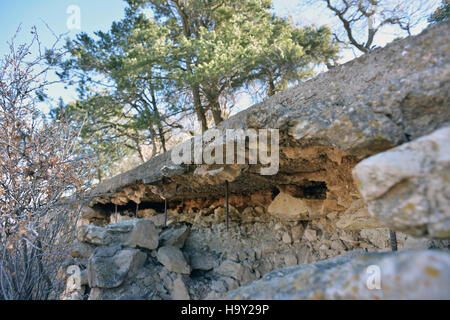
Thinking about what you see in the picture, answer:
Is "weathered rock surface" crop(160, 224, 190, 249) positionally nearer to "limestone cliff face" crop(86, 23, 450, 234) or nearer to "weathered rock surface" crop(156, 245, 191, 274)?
"weathered rock surface" crop(156, 245, 191, 274)

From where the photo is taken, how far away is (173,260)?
3.88 metres

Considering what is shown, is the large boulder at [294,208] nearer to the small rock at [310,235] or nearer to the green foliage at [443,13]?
the small rock at [310,235]

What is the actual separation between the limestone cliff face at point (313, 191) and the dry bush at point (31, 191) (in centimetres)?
118

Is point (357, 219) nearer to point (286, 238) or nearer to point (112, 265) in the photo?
point (286, 238)

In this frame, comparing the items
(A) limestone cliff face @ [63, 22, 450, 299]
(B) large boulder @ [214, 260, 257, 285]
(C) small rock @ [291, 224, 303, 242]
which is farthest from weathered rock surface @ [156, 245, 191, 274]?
(C) small rock @ [291, 224, 303, 242]

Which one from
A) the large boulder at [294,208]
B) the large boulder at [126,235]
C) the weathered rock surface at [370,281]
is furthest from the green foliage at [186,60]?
the weathered rock surface at [370,281]

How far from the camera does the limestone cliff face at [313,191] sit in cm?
113

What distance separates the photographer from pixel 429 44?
1586 mm

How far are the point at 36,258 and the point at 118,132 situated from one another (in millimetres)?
6570

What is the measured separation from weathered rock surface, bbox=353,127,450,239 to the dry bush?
231 cm

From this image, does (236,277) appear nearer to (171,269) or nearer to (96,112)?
(171,269)

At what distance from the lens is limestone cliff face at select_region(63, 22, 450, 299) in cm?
113

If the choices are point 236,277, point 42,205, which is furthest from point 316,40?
point 42,205

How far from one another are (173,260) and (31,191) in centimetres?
230
